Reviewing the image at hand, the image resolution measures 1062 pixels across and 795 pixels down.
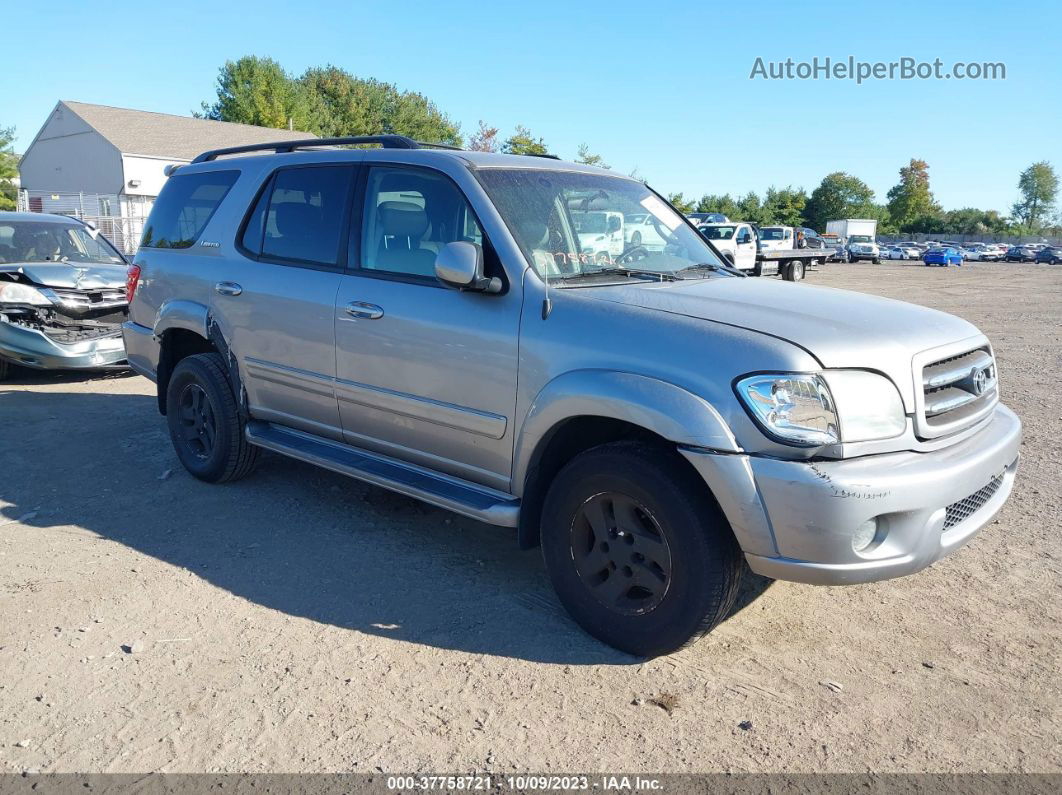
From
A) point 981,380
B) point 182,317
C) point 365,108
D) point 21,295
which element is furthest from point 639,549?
point 365,108

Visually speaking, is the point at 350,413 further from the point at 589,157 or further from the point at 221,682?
the point at 589,157

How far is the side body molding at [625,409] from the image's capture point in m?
3.01

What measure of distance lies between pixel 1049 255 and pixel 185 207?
72.2 m

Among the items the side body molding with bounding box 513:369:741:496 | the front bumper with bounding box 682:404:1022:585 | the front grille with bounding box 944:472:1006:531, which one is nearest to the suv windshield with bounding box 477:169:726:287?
the side body molding with bounding box 513:369:741:496

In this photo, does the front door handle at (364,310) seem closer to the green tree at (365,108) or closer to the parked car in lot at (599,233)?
the parked car in lot at (599,233)

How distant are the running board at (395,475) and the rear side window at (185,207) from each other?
4.57ft

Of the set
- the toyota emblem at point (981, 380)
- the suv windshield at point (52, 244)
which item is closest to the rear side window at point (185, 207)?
the suv windshield at point (52, 244)

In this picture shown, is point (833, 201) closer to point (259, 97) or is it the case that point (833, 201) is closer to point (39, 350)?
point (259, 97)

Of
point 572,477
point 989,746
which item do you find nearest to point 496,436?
point 572,477

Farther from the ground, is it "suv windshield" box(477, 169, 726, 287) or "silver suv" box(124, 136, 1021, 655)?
"suv windshield" box(477, 169, 726, 287)

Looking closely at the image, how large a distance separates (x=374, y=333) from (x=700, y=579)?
2.02 metres

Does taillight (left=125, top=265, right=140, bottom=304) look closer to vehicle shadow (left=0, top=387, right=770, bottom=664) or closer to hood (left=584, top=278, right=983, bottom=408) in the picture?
vehicle shadow (left=0, top=387, right=770, bottom=664)

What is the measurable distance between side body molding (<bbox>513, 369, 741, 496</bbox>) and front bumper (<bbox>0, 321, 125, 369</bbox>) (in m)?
6.23

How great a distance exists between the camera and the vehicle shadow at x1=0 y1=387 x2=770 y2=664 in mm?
3668
